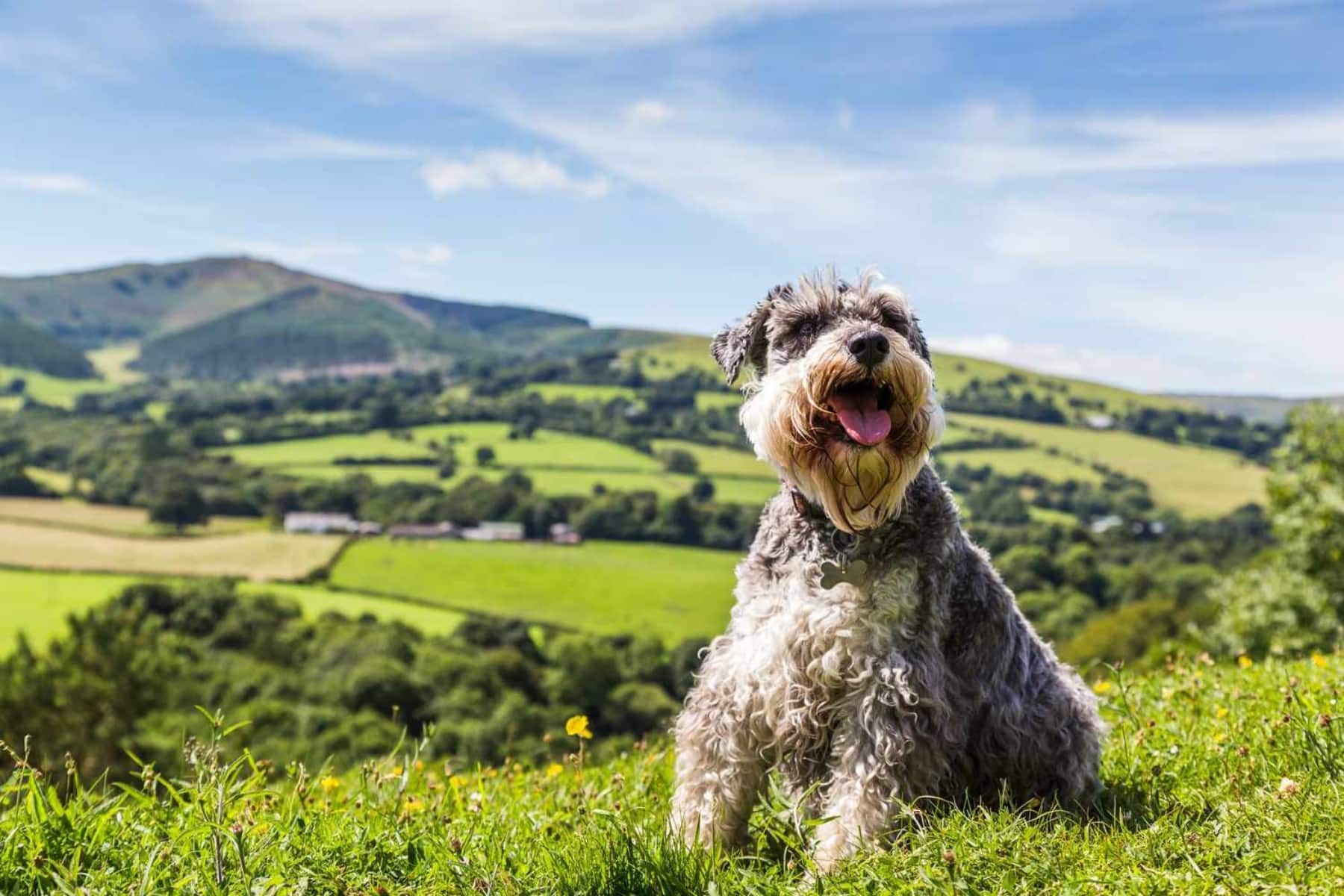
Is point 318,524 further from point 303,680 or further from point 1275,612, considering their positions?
point 1275,612

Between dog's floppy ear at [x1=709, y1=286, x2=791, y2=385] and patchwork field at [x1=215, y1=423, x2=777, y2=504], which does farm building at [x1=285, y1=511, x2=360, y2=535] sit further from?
dog's floppy ear at [x1=709, y1=286, x2=791, y2=385]

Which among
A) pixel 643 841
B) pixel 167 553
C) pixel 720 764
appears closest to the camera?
pixel 643 841

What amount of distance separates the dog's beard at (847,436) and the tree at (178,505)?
446ft

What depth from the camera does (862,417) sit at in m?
5.41

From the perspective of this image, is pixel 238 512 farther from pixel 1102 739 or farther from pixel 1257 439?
pixel 1257 439

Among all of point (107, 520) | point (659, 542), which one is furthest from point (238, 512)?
point (659, 542)

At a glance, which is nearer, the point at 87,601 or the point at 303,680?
the point at 303,680

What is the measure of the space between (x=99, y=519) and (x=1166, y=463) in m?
151

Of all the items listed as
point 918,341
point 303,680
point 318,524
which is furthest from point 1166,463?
point 918,341

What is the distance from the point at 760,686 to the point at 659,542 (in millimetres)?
116489

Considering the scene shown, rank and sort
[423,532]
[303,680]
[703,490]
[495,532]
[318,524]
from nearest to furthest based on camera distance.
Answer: [303,680]
[703,490]
[423,532]
[495,532]
[318,524]

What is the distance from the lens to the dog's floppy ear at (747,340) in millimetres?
6055

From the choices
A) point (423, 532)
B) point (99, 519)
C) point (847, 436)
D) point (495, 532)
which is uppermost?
point (847, 436)

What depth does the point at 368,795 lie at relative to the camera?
6.20 meters
